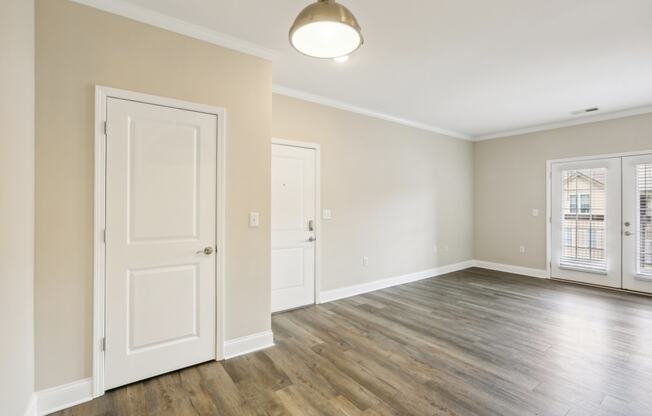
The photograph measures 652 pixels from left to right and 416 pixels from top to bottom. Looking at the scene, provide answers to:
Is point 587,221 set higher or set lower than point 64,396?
higher

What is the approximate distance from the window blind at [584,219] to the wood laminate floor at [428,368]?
1.24 metres

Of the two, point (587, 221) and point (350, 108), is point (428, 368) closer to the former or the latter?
point (350, 108)

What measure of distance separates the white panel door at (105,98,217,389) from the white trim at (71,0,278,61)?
2.10ft

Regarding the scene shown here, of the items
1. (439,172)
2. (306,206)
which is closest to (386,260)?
(306,206)

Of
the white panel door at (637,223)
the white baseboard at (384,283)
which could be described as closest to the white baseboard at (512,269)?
the white baseboard at (384,283)

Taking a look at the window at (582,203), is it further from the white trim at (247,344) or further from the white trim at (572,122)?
the white trim at (247,344)

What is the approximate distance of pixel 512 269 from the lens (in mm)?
5965

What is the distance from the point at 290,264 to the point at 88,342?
2201 mm

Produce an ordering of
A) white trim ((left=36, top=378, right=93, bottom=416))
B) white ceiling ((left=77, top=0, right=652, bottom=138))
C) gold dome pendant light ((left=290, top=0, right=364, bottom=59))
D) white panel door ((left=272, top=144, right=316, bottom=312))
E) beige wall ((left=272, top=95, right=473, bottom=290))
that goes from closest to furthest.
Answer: gold dome pendant light ((left=290, top=0, right=364, bottom=59)) → white trim ((left=36, top=378, right=93, bottom=416)) → white ceiling ((left=77, top=0, right=652, bottom=138)) → white panel door ((left=272, top=144, right=316, bottom=312)) → beige wall ((left=272, top=95, right=473, bottom=290))

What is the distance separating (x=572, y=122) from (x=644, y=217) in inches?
71.1

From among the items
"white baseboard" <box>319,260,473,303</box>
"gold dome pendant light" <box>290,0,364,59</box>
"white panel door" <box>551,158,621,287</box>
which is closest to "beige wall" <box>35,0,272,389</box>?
"gold dome pendant light" <box>290,0,364,59</box>

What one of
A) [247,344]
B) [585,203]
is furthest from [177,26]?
[585,203]

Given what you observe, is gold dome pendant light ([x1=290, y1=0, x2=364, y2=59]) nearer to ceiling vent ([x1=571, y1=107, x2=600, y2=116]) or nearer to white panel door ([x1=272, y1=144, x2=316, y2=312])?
white panel door ([x1=272, y1=144, x2=316, y2=312])

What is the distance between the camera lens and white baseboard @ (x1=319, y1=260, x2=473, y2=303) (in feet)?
14.0
